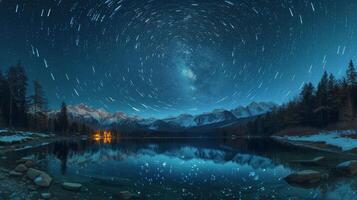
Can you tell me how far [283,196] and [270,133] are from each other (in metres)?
145

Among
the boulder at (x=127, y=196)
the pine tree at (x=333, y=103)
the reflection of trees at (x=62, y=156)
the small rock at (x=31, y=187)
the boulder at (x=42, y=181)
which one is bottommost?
the boulder at (x=127, y=196)

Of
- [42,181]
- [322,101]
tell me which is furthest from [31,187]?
[322,101]

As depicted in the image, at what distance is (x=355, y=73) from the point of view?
340 ft

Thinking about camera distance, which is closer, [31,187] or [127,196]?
[127,196]

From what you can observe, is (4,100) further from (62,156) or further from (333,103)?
(333,103)

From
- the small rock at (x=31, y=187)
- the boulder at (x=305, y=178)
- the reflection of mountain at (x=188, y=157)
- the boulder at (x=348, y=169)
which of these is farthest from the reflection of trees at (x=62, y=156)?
the boulder at (x=348, y=169)

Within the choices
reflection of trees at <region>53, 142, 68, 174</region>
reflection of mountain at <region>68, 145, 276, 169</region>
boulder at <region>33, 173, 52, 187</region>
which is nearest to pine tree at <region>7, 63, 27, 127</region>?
reflection of trees at <region>53, 142, 68, 174</region>

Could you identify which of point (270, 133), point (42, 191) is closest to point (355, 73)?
point (270, 133)

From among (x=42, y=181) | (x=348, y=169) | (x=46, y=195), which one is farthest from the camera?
(x=348, y=169)

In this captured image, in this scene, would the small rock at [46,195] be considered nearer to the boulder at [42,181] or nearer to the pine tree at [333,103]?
the boulder at [42,181]

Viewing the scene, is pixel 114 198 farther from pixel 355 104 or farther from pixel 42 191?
pixel 355 104

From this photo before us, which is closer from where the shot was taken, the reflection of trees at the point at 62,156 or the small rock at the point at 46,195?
the small rock at the point at 46,195

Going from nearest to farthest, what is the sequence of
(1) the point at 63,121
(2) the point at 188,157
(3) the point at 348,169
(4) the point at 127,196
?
(4) the point at 127,196, (3) the point at 348,169, (2) the point at 188,157, (1) the point at 63,121

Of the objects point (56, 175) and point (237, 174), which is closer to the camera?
point (56, 175)
